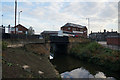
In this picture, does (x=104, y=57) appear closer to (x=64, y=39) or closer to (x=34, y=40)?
(x=64, y=39)

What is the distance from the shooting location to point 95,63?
1808 cm

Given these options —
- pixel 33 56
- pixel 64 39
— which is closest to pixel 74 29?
pixel 64 39

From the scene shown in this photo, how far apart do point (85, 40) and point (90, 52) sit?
13.6m

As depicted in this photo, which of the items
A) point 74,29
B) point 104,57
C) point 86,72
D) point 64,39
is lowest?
point 86,72

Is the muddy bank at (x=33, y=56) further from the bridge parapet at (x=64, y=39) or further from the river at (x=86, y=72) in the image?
the bridge parapet at (x=64, y=39)

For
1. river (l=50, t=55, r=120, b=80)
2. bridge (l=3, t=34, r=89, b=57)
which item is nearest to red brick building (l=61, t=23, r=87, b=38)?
bridge (l=3, t=34, r=89, b=57)

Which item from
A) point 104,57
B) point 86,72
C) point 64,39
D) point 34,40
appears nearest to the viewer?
point 86,72

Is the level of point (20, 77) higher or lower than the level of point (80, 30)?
lower

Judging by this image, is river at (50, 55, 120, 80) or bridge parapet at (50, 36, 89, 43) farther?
bridge parapet at (50, 36, 89, 43)

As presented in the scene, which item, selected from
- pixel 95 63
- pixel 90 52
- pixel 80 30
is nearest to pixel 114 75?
pixel 95 63

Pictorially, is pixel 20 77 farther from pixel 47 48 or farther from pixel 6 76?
pixel 47 48

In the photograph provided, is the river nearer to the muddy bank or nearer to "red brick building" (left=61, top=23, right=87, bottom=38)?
the muddy bank

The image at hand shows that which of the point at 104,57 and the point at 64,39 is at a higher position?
the point at 64,39

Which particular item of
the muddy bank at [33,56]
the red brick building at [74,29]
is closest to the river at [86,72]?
the muddy bank at [33,56]
